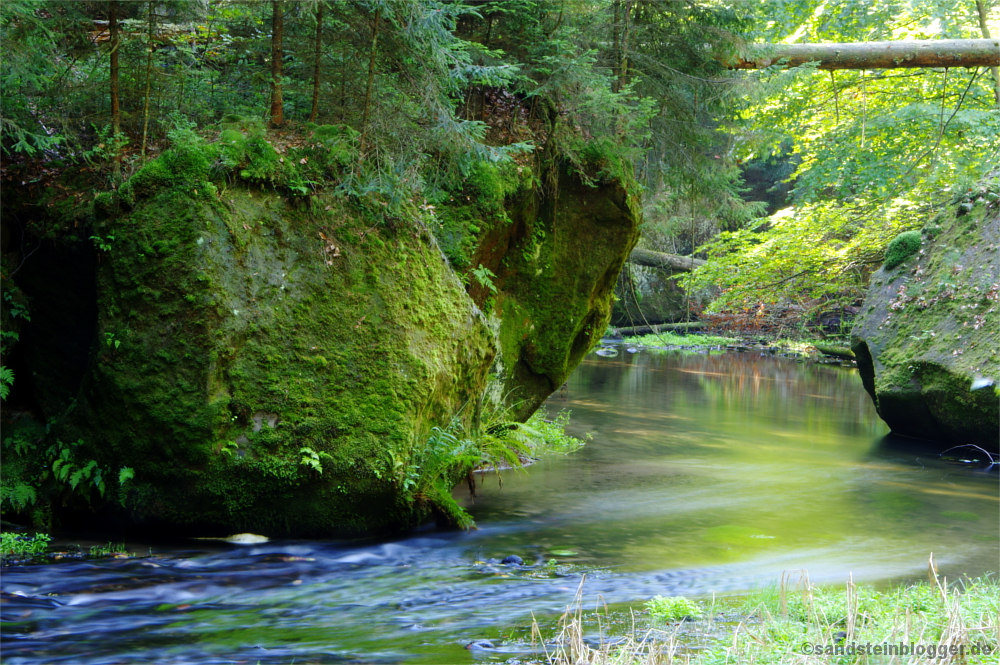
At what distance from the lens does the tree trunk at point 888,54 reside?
11547mm

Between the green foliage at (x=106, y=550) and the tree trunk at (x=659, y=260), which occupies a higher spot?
the tree trunk at (x=659, y=260)

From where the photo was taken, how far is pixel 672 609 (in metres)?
4.95

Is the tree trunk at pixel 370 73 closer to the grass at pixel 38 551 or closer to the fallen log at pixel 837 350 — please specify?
the grass at pixel 38 551

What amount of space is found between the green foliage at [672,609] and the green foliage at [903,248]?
10.8 metres

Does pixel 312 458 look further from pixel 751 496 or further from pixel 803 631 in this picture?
pixel 751 496

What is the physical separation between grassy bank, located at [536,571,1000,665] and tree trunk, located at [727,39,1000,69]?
8531mm

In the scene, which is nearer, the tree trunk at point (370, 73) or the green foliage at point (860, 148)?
the tree trunk at point (370, 73)

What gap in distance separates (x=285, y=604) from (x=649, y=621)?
2.29m

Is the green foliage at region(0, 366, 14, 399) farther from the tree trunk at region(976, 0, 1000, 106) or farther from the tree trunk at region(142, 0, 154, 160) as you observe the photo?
the tree trunk at region(976, 0, 1000, 106)

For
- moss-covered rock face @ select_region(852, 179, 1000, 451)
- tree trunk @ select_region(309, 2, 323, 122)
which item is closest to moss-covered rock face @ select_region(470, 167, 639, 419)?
tree trunk @ select_region(309, 2, 323, 122)

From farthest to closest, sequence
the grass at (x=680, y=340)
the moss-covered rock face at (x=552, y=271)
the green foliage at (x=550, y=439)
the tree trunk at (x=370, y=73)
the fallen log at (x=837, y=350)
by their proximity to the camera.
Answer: the grass at (x=680, y=340) → the fallen log at (x=837, y=350) → the green foliage at (x=550, y=439) → the moss-covered rock face at (x=552, y=271) → the tree trunk at (x=370, y=73)

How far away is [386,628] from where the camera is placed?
15.3 feet

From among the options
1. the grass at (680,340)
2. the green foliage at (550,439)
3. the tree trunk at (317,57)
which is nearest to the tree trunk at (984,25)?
the green foliage at (550,439)

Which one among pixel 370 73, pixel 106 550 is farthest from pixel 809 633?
pixel 370 73
